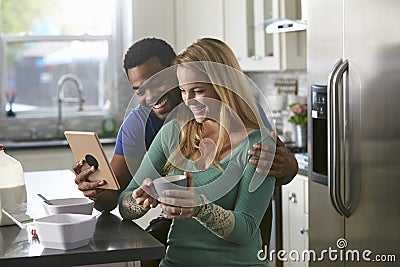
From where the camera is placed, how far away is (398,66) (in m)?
2.70

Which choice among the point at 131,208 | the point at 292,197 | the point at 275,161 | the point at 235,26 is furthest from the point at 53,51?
the point at 275,161

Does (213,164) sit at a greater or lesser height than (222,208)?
greater

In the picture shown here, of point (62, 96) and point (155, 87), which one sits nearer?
point (155, 87)

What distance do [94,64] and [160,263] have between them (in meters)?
3.80

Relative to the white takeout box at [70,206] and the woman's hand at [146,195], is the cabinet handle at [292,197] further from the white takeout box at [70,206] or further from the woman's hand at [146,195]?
the woman's hand at [146,195]

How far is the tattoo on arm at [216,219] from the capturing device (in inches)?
82.7

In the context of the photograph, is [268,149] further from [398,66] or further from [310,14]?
[310,14]

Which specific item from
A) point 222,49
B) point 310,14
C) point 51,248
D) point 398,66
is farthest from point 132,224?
point 310,14

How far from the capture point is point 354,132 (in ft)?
9.84

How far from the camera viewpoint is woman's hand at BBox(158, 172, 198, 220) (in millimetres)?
2029

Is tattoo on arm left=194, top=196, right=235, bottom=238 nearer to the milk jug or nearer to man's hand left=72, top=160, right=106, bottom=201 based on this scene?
man's hand left=72, top=160, right=106, bottom=201

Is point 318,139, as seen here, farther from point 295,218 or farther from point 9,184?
point 9,184

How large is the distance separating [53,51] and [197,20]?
3.97ft

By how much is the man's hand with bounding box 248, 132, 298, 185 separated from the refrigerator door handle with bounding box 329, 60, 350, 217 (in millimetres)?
678
